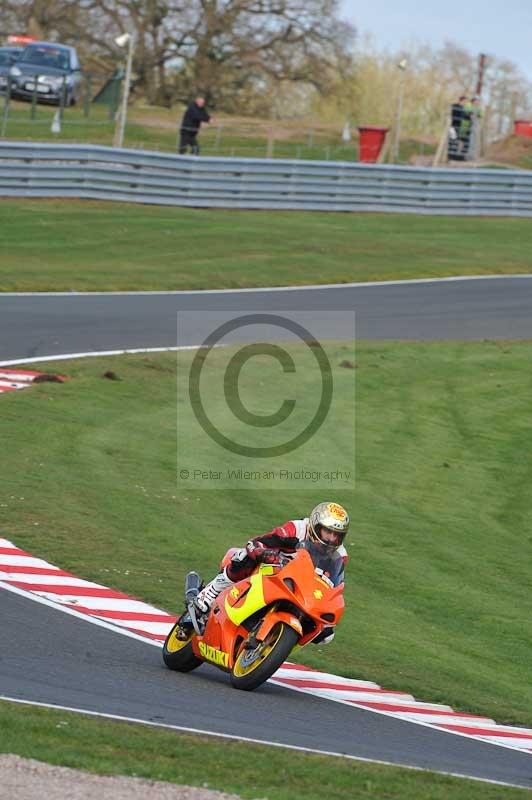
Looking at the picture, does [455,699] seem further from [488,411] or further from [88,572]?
[488,411]

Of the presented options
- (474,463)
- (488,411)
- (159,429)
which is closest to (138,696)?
(159,429)

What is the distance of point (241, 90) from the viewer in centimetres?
5547

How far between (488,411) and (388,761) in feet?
44.2

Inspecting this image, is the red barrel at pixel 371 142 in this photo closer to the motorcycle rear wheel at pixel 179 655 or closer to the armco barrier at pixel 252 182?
the armco barrier at pixel 252 182

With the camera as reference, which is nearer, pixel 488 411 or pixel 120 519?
pixel 120 519

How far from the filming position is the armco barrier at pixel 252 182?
3284 centimetres

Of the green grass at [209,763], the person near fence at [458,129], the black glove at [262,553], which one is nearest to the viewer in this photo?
the green grass at [209,763]

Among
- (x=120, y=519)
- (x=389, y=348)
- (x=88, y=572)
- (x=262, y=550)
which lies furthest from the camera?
(x=389, y=348)

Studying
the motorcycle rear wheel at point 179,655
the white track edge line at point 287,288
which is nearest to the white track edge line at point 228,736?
the motorcycle rear wheel at point 179,655

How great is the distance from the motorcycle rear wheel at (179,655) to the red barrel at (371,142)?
36.2 metres

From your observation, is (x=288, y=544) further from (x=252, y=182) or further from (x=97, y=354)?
(x=252, y=182)

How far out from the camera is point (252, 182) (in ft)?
118

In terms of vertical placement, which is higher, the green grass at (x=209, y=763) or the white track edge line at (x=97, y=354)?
the white track edge line at (x=97, y=354)

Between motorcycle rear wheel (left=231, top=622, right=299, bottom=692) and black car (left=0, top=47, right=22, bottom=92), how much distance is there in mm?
36824
